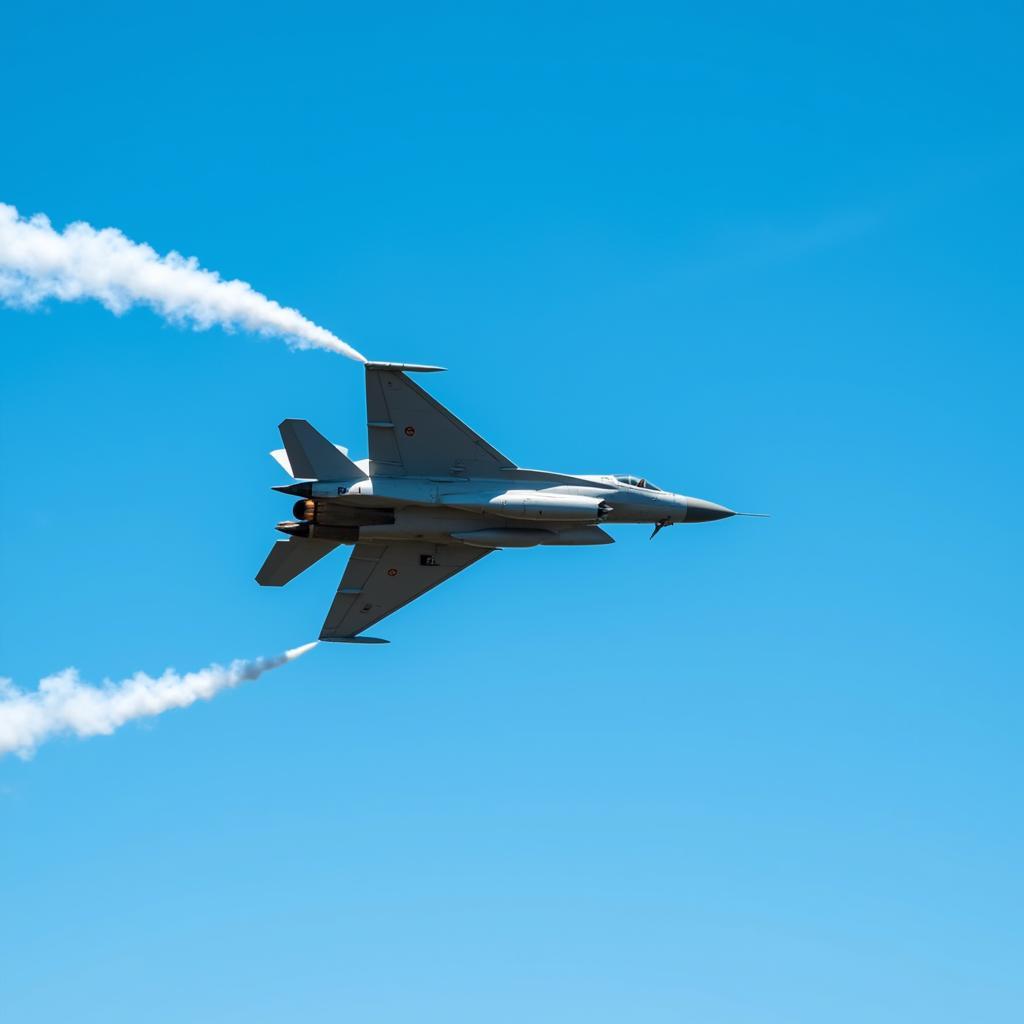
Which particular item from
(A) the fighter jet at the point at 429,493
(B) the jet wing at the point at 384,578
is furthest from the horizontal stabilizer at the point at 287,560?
(B) the jet wing at the point at 384,578

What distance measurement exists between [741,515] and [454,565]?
749 cm

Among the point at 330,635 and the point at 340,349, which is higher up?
the point at 340,349

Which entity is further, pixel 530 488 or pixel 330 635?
pixel 330 635

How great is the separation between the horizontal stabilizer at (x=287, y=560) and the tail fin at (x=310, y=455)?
9.11 feet

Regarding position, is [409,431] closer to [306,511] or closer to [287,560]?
[306,511]

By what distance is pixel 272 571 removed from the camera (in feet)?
148

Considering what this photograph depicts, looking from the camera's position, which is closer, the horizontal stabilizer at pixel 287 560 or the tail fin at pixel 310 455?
the tail fin at pixel 310 455

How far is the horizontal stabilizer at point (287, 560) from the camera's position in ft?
148

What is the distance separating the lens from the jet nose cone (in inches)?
1754

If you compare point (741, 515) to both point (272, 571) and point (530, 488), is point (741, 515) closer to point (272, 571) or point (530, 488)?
point (530, 488)

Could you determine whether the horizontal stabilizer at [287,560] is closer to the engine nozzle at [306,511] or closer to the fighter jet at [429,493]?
the fighter jet at [429,493]

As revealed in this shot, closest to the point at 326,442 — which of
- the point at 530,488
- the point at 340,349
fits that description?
the point at 340,349

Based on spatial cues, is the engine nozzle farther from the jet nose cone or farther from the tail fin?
the jet nose cone

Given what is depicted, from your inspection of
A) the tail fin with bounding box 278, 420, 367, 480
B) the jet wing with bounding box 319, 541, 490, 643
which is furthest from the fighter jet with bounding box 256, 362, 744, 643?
the jet wing with bounding box 319, 541, 490, 643
